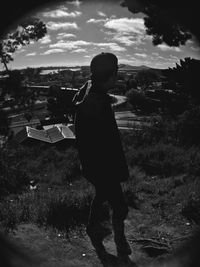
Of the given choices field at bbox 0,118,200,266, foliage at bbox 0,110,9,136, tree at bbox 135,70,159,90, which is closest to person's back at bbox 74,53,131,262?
field at bbox 0,118,200,266

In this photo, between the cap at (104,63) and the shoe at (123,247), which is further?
the shoe at (123,247)

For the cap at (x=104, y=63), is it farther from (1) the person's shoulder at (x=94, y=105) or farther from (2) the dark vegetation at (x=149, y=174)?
(2) the dark vegetation at (x=149, y=174)

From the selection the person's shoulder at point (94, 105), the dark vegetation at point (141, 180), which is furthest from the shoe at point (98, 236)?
the person's shoulder at point (94, 105)

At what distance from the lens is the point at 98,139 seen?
8.44ft

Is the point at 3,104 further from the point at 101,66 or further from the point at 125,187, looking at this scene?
the point at 101,66

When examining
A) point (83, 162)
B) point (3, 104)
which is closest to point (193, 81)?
point (83, 162)

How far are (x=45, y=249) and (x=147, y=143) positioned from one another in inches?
316

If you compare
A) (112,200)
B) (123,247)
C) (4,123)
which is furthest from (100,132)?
(4,123)

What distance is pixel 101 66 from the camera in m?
2.50

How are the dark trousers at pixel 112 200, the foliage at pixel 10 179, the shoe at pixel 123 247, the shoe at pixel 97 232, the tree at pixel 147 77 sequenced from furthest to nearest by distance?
the tree at pixel 147 77 < the foliage at pixel 10 179 < the shoe at pixel 97 232 < the shoe at pixel 123 247 < the dark trousers at pixel 112 200

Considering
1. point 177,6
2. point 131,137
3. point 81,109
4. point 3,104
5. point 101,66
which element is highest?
point 177,6

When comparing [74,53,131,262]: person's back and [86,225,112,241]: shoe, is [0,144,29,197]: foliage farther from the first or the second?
[74,53,131,262]: person's back

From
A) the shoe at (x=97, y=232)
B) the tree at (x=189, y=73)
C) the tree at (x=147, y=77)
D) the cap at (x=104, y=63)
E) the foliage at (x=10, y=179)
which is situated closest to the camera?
the cap at (x=104, y=63)

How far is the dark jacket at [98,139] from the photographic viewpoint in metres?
2.53
